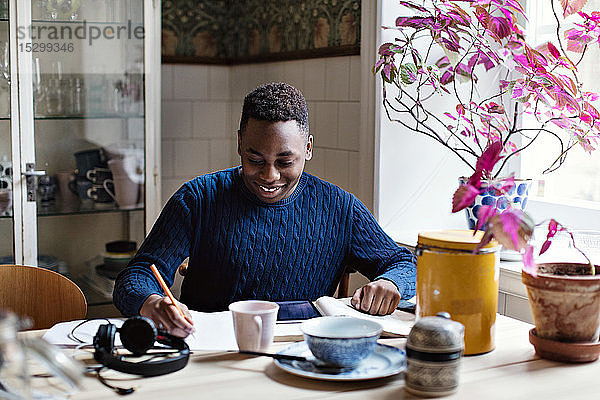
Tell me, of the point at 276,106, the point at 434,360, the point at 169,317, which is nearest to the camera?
the point at 434,360

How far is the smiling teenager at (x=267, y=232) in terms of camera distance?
1.84m

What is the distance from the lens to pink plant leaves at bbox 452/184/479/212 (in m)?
1.26

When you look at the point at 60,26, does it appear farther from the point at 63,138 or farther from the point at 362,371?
the point at 362,371

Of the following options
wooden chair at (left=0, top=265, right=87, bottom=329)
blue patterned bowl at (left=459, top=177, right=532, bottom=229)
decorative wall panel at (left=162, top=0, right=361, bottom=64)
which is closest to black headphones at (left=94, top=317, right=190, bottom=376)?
wooden chair at (left=0, top=265, right=87, bottom=329)

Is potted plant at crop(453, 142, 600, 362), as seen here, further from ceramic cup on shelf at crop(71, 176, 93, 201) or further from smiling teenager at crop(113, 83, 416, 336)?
ceramic cup on shelf at crop(71, 176, 93, 201)

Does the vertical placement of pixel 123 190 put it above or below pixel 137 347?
above

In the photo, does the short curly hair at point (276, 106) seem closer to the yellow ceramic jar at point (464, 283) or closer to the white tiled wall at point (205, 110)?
the yellow ceramic jar at point (464, 283)

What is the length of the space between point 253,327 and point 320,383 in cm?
17

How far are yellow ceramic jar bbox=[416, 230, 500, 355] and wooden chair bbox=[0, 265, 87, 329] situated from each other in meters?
0.93

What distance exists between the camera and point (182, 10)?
339 centimetres

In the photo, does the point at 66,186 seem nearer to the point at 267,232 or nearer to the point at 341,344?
the point at 267,232

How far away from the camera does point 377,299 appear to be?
1656 millimetres

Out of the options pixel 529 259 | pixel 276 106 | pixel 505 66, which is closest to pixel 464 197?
pixel 529 259

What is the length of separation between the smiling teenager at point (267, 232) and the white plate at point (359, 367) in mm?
427
